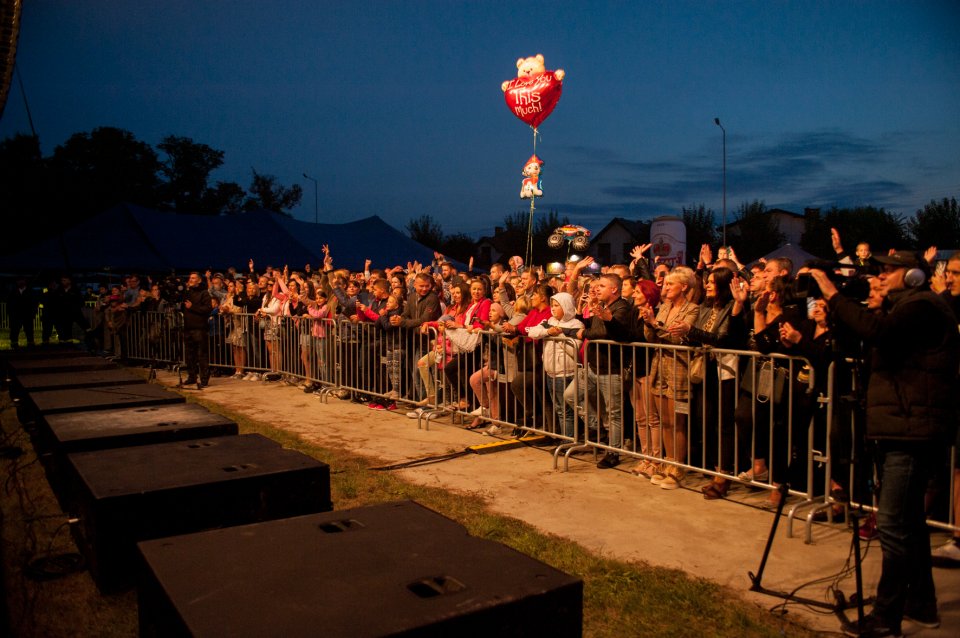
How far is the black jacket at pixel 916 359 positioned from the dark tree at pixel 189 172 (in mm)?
65829

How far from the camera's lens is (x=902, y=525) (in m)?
3.89

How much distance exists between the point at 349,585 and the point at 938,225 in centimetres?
6571

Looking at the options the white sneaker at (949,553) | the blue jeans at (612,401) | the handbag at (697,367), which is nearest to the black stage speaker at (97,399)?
the blue jeans at (612,401)

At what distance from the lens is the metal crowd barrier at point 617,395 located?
5.91m

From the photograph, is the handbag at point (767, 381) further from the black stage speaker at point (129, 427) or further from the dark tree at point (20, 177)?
the dark tree at point (20, 177)

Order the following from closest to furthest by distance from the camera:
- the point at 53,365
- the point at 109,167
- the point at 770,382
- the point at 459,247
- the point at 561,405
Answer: the point at 770,382
the point at 561,405
the point at 53,365
the point at 109,167
the point at 459,247

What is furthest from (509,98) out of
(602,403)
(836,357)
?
(836,357)

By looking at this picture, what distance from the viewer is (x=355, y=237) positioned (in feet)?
96.6

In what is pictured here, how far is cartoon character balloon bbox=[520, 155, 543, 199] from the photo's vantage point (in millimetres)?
14836

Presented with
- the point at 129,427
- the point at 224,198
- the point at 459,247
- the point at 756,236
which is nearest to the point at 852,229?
the point at 756,236

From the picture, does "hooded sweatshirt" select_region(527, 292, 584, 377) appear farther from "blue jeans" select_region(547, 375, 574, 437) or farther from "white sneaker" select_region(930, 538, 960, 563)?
"white sneaker" select_region(930, 538, 960, 563)

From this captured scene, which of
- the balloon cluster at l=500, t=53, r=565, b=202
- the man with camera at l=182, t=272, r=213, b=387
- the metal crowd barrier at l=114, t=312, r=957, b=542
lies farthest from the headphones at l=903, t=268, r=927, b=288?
the man with camera at l=182, t=272, r=213, b=387

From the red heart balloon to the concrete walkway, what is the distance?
7492 millimetres

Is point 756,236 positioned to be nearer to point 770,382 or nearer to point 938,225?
point 938,225
